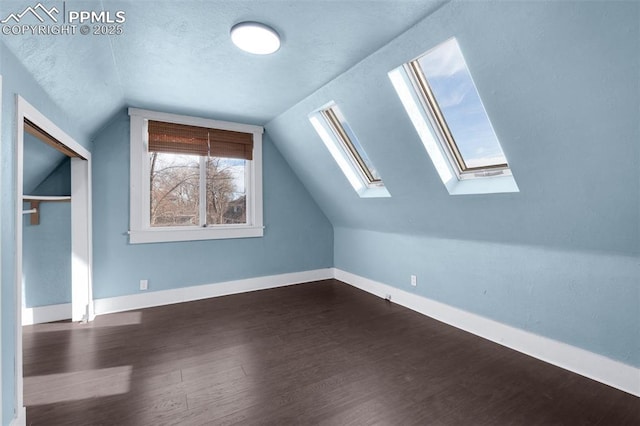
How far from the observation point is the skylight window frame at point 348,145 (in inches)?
128

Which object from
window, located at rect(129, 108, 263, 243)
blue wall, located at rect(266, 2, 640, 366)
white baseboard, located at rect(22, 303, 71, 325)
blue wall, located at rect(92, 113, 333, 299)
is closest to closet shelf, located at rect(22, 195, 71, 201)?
blue wall, located at rect(92, 113, 333, 299)

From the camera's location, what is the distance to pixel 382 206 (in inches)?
135

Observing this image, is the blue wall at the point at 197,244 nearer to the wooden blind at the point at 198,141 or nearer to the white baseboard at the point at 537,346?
the wooden blind at the point at 198,141

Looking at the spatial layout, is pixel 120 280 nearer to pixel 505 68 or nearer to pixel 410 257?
pixel 410 257

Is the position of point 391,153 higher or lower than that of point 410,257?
higher

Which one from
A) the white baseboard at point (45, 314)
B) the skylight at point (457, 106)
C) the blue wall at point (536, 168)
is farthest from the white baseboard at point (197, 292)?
the skylight at point (457, 106)

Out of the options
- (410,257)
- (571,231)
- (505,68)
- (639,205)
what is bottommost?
(410,257)

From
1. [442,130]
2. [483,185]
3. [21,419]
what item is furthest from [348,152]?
[21,419]

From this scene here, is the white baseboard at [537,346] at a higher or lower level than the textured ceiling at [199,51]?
lower

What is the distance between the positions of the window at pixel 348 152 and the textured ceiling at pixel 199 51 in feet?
1.37

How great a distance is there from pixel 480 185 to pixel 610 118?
3.20ft

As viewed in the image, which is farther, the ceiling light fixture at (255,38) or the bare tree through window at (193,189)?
the bare tree through window at (193,189)

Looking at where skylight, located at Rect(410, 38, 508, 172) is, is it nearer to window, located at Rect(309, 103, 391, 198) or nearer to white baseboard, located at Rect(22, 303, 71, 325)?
window, located at Rect(309, 103, 391, 198)

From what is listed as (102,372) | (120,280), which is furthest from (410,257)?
(120,280)
